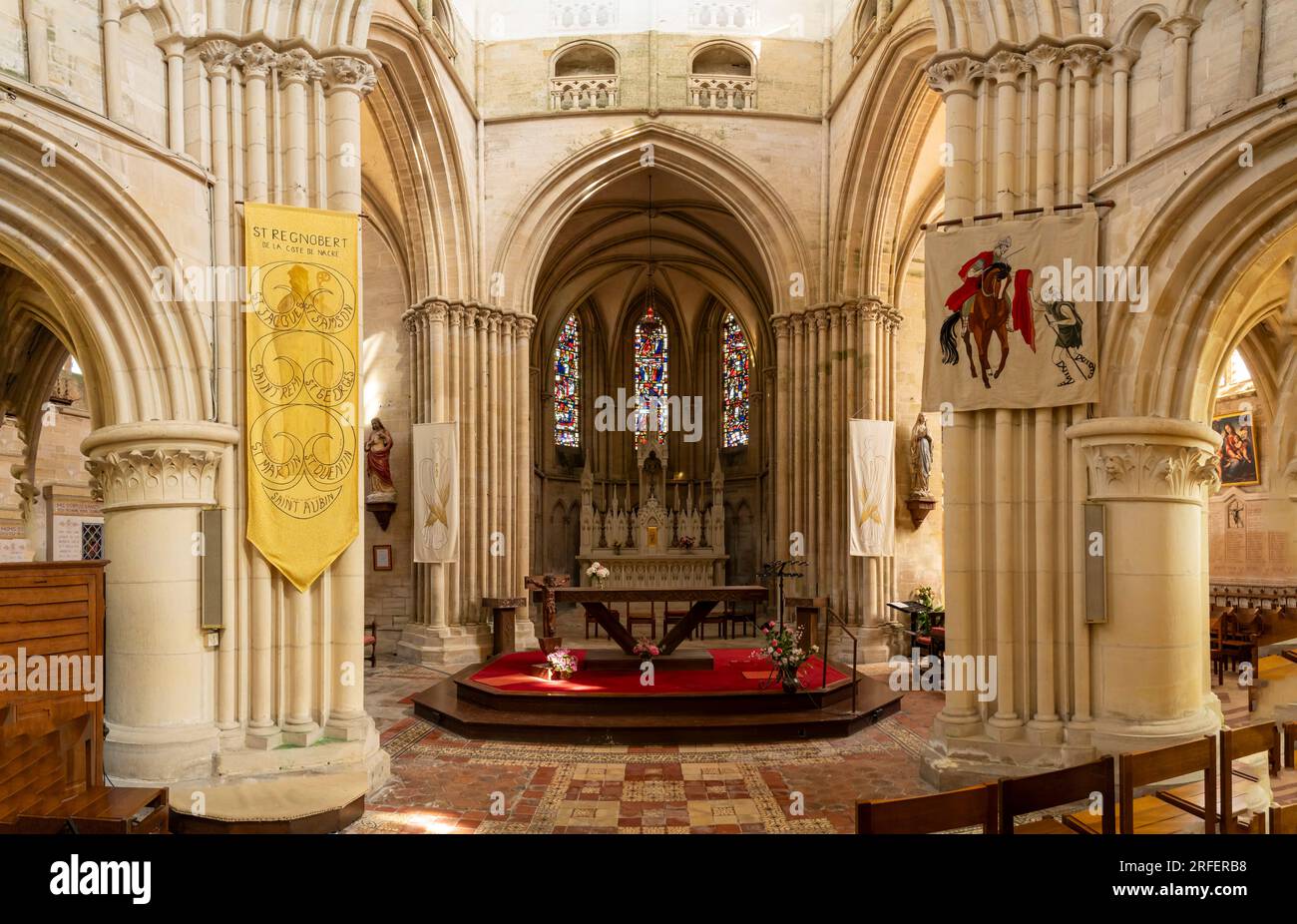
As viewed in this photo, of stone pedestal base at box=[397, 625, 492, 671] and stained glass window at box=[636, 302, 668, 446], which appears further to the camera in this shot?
stained glass window at box=[636, 302, 668, 446]

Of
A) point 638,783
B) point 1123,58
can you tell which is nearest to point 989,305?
point 1123,58

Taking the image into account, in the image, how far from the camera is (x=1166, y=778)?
5.14m

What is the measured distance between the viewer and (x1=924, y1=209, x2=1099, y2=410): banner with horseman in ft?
23.9

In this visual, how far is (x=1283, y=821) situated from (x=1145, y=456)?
9.57 feet

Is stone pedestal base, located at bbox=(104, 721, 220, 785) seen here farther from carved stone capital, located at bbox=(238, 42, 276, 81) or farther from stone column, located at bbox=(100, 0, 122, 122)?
carved stone capital, located at bbox=(238, 42, 276, 81)

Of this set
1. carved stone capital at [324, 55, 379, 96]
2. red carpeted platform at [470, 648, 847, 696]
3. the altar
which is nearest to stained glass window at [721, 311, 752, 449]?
the altar

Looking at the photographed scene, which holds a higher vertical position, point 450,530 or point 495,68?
point 495,68

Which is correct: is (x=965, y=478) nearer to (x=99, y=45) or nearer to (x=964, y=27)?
(x=964, y=27)

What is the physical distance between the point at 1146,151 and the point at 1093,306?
1.25 m

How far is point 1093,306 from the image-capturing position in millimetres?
7246

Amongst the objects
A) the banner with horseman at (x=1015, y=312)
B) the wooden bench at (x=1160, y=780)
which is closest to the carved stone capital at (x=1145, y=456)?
the banner with horseman at (x=1015, y=312)

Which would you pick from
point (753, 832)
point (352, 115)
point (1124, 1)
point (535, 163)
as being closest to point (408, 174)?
point (535, 163)

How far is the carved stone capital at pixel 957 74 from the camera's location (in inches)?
313

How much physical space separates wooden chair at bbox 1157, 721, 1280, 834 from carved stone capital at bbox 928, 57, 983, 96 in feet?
18.5
